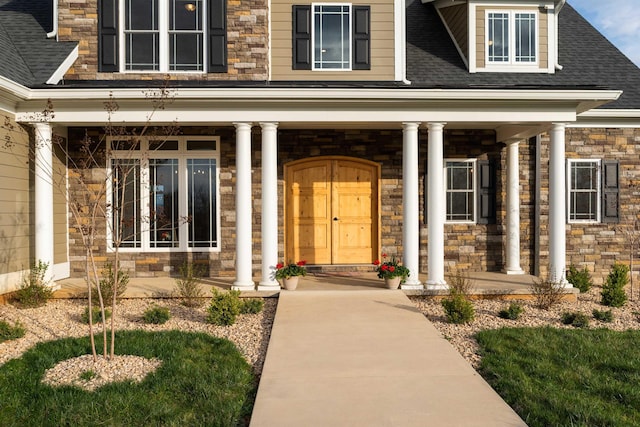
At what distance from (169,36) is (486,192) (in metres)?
6.96

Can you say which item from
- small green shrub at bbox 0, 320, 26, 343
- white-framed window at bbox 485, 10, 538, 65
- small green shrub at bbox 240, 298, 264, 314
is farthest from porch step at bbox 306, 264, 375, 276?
small green shrub at bbox 0, 320, 26, 343

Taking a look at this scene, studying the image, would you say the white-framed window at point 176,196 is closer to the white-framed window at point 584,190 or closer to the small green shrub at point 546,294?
the small green shrub at point 546,294

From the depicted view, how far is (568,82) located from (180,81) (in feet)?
25.2

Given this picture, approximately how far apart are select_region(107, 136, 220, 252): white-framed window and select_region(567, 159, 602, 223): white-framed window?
287 inches

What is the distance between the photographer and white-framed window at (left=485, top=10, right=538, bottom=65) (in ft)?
33.4

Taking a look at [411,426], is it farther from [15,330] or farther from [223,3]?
[223,3]

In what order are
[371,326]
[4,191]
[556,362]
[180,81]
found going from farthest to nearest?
[180,81] → [4,191] → [371,326] → [556,362]

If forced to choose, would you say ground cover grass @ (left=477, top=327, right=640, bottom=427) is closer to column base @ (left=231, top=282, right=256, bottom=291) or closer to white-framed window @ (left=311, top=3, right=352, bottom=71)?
column base @ (left=231, top=282, right=256, bottom=291)

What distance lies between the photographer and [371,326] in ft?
20.7

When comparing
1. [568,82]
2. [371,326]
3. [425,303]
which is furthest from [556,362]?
[568,82]

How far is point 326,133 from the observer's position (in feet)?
32.9

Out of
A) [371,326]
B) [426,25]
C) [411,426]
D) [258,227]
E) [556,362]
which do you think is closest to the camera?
[411,426]

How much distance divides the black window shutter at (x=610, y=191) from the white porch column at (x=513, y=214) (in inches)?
76.3

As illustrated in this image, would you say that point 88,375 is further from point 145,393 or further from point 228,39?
point 228,39
